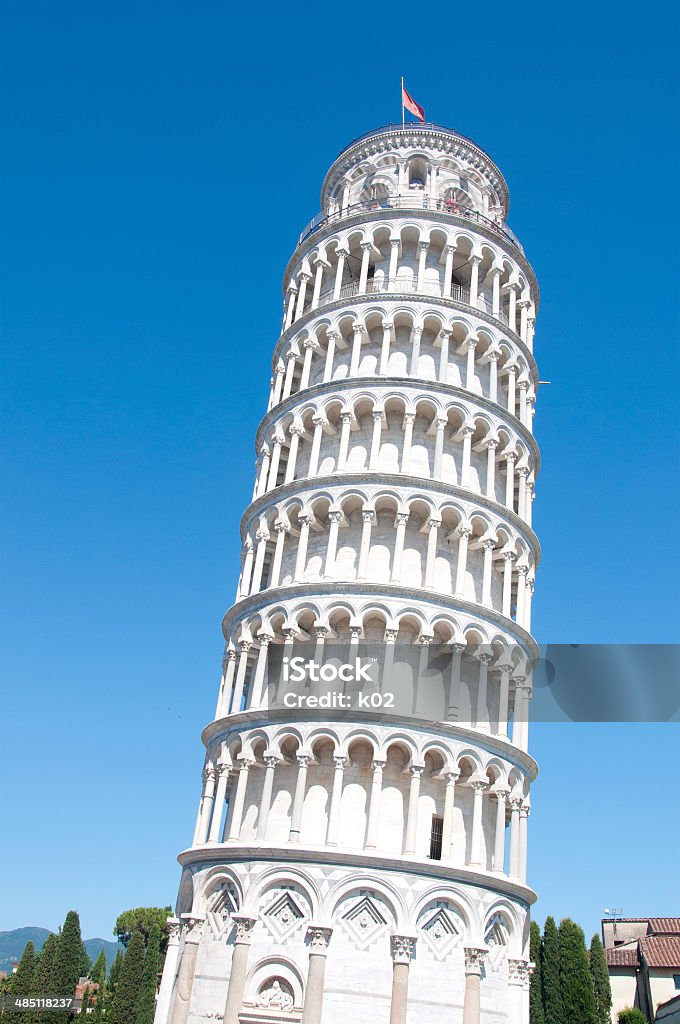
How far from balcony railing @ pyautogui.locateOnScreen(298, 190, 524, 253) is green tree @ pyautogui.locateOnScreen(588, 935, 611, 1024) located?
1539 inches

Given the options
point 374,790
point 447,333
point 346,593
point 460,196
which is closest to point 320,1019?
point 374,790

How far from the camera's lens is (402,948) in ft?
79.9

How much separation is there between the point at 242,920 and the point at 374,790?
198 inches

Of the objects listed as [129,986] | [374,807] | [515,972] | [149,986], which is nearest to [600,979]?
[149,986]

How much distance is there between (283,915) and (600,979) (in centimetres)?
3381

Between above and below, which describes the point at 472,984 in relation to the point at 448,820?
below

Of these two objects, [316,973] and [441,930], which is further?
[441,930]

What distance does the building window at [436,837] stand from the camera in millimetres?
26938

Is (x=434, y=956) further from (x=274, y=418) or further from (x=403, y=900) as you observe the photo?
(x=274, y=418)

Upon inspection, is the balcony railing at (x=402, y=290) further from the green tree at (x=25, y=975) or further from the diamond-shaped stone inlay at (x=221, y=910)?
the green tree at (x=25, y=975)

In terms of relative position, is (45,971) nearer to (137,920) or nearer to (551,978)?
(551,978)

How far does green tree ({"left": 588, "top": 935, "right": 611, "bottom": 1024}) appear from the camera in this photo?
4994cm

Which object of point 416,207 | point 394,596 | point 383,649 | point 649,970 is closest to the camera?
point 383,649

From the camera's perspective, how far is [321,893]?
24859 millimetres
